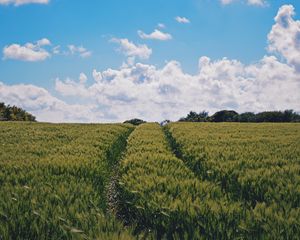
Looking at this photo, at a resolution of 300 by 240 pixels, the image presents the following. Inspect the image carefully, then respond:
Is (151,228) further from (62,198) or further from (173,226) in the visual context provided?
(62,198)

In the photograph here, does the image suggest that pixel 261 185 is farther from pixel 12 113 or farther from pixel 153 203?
pixel 12 113

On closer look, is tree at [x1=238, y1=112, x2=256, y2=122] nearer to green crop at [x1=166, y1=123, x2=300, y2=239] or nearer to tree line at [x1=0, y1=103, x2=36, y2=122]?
tree line at [x1=0, y1=103, x2=36, y2=122]

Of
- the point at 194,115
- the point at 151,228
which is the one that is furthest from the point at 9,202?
the point at 194,115

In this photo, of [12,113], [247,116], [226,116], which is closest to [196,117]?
[226,116]

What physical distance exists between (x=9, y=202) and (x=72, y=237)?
1.71 m

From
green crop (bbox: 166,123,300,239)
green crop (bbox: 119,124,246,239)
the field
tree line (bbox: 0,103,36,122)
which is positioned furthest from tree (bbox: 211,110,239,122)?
green crop (bbox: 119,124,246,239)

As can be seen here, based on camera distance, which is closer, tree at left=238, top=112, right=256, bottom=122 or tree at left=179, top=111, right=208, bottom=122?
tree at left=238, top=112, right=256, bottom=122

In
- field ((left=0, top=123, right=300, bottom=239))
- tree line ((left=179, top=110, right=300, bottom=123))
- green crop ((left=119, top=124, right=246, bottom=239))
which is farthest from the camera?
tree line ((left=179, top=110, right=300, bottom=123))

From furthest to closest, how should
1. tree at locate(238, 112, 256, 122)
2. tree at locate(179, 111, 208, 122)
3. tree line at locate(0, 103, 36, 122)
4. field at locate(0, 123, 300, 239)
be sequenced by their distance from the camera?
tree at locate(179, 111, 208, 122) < tree line at locate(0, 103, 36, 122) < tree at locate(238, 112, 256, 122) < field at locate(0, 123, 300, 239)

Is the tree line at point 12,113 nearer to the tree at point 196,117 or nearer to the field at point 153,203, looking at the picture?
the tree at point 196,117

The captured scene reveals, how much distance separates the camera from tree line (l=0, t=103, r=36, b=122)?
269 feet

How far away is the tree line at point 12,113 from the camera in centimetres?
8188

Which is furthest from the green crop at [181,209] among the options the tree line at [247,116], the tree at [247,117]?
the tree at [247,117]

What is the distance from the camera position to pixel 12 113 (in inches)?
3312
